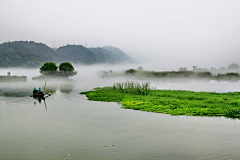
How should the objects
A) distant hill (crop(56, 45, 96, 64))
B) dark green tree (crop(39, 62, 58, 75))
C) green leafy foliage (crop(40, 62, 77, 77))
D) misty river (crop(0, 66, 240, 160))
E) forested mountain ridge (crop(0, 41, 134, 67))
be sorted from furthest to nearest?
1. distant hill (crop(56, 45, 96, 64))
2. forested mountain ridge (crop(0, 41, 134, 67))
3. green leafy foliage (crop(40, 62, 77, 77))
4. dark green tree (crop(39, 62, 58, 75))
5. misty river (crop(0, 66, 240, 160))

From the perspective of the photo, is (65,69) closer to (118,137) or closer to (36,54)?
(36,54)

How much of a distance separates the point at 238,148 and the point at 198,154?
1.91 meters

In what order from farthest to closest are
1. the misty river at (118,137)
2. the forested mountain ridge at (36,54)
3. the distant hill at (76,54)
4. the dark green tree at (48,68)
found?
the distant hill at (76,54)
the forested mountain ridge at (36,54)
the dark green tree at (48,68)
the misty river at (118,137)

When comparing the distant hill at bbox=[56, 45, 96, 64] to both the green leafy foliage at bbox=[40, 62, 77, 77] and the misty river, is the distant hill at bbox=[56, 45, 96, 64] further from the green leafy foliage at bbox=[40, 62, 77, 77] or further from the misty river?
the misty river

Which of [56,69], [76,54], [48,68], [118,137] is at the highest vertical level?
[76,54]

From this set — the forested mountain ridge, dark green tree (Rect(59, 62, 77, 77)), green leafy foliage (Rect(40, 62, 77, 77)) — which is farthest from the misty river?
the forested mountain ridge

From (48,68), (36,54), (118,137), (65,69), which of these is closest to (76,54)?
(36,54)

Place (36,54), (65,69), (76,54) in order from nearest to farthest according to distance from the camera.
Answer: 1. (65,69)
2. (36,54)
3. (76,54)

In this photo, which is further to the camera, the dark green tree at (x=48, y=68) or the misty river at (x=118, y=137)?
the dark green tree at (x=48, y=68)

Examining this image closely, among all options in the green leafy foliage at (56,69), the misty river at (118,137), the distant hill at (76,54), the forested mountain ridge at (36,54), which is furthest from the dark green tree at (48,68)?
the distant hill at (76,54)

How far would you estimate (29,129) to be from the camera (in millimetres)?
11992

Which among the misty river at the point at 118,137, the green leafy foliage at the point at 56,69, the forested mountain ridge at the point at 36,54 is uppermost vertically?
the forested mountain ridge at the point at 36,54

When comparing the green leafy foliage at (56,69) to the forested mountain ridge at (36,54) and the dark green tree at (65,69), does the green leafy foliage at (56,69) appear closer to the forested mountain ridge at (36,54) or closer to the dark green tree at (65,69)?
the dark green tree at (65,69)

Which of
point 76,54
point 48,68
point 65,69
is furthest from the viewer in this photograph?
point 76,54
